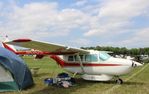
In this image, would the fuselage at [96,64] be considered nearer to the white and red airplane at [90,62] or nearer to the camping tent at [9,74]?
the white and red airplane at [90,62]

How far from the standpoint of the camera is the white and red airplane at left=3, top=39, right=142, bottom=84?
16.2 metres

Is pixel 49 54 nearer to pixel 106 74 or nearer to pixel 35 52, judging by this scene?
pixel 35 52

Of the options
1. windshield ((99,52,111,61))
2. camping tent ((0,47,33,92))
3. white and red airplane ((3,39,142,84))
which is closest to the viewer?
camping tent ((0,47,33,92))

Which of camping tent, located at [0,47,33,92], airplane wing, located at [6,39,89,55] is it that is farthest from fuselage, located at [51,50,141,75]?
camping tent, located at [0,47,33,92]

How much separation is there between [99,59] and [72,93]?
4.37 meters

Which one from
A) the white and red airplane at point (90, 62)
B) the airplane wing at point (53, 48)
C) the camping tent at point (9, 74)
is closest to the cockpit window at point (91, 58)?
the white and red airplane at point (90, 62)

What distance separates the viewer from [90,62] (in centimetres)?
1738

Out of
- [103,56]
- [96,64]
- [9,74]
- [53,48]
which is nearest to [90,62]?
[96,64]

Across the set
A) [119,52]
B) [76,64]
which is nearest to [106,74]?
[76,64]

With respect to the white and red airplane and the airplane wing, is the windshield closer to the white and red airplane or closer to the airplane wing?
the white and red airplane

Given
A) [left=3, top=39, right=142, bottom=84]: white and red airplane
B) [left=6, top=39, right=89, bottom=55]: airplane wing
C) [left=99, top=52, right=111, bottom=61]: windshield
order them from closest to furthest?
1. [left=6, top=39, right=89, bottom=55]: airplane wing
2. [left=3, top=39, right=142, bottom=84]: white and red airplane
3. [left=99, top=52, right=111, bottom=61]: windshield

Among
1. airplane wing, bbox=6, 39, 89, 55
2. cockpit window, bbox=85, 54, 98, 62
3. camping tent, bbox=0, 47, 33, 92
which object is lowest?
camping tent, bbox=0, 47, 33, 92

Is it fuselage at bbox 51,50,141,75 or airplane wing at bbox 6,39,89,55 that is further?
fuselage at bbox 51,50,141,75

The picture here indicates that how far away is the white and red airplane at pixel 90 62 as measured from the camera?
1625 cm
